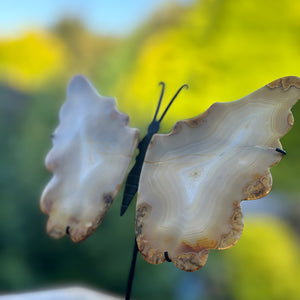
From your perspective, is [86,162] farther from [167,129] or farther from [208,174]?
[167,129]

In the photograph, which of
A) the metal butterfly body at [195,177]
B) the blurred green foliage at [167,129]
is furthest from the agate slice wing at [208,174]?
the blurred green foliage at [167,129]

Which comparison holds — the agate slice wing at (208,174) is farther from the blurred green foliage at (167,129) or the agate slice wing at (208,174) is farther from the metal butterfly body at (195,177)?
the blurred green foliage at (167,129)

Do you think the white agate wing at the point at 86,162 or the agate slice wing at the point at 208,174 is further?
the white agate wing at the point at 86,162

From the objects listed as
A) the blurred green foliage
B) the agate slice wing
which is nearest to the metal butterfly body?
the agate slice wing

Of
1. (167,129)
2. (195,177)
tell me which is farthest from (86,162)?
(167,129)

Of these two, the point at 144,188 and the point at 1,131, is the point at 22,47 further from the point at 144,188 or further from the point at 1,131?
the point at 144,188

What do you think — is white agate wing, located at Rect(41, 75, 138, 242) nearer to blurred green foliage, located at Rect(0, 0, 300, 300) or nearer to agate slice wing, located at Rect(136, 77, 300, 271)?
agate slice wing, located at Rect(136, 77, 300, 271)

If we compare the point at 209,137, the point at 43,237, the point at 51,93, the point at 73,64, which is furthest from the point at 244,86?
the point at 73,64
